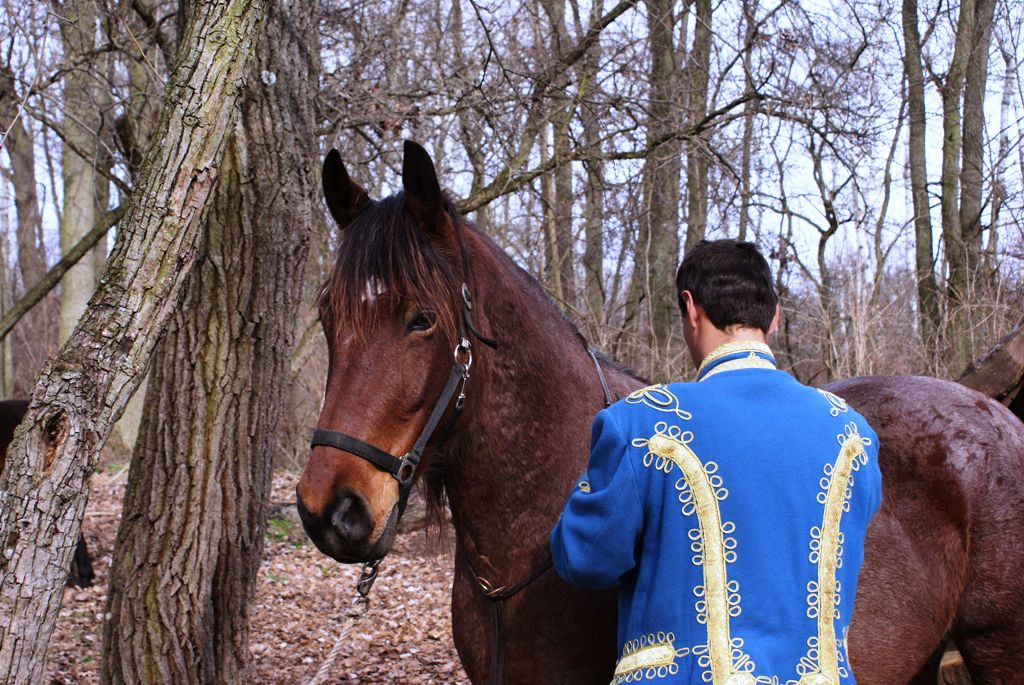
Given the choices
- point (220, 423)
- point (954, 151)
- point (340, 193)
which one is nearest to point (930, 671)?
point (340, 193)

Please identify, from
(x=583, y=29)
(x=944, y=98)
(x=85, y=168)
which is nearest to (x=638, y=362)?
(x=583, y=29)

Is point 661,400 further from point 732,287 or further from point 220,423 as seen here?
point 220,423

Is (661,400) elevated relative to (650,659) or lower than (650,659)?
elevated

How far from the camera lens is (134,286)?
8.89 ft

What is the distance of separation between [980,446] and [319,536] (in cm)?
225

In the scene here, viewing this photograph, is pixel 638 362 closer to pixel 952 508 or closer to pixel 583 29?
pixel 583 29

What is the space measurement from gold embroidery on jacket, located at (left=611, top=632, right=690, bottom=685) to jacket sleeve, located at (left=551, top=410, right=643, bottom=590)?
0.14 m

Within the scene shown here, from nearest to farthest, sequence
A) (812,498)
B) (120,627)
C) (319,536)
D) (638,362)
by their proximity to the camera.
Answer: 1. (812,498)
2. (319,536)
3. (120,627)
4. (638,362)

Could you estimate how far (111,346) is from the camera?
264 centimetres

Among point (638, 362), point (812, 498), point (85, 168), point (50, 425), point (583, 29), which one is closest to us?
point (812, 498)

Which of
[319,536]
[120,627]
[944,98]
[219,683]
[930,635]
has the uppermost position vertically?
[944,98]

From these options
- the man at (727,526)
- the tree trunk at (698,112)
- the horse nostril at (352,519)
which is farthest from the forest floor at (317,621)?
the tree trunk at (698,112)

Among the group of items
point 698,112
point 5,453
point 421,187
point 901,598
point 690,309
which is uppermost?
point 698,112

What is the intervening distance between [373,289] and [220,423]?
181cm
